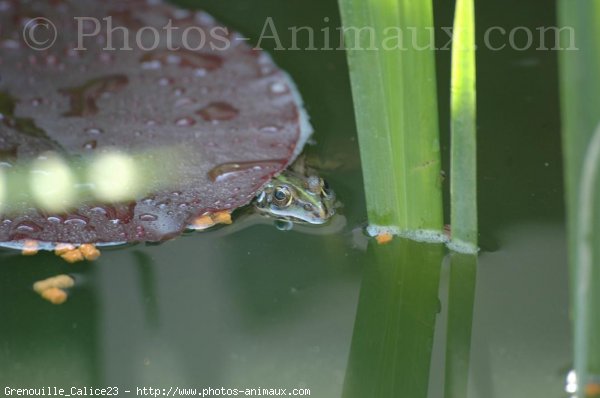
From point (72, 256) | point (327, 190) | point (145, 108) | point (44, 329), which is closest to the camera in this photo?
point (44, 329)

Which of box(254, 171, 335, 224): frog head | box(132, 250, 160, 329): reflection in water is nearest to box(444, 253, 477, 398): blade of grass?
box(254, 171, 335, 224): frog head

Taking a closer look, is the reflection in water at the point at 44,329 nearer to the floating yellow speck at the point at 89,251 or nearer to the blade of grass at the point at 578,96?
the floating yellow speck at the point at 89,251

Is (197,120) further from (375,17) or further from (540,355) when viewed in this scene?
(540,355)

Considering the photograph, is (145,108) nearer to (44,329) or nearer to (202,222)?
(202,222)

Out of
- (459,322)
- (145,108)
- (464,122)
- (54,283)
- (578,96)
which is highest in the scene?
(578,96)

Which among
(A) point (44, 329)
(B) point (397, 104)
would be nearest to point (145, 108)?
(A) point (44, 329)

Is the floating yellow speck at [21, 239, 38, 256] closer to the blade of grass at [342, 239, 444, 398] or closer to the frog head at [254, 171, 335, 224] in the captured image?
the frog head at [254, 171, 335, 224]

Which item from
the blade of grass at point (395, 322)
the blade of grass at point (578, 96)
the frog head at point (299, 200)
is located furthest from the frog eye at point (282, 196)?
the blade of grass at point (578, 96)
